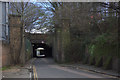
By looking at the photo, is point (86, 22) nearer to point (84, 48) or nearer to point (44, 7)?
point (84, 48)

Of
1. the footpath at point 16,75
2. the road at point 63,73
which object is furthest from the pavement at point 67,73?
the footpath at point 16,75

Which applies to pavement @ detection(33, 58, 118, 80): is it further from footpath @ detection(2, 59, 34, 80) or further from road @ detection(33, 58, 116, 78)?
footpath @ detection(2, 59, 34, 80)

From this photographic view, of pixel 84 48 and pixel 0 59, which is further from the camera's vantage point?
pixel 84 48

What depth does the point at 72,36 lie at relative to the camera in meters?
25.8

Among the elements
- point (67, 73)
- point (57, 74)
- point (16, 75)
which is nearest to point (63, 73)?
point (67, 73)

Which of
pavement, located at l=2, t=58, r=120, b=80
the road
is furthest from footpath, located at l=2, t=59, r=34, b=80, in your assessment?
the road

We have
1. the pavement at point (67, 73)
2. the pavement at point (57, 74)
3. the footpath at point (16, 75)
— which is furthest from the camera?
the pavement at point (67, 73)

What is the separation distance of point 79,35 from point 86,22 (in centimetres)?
553

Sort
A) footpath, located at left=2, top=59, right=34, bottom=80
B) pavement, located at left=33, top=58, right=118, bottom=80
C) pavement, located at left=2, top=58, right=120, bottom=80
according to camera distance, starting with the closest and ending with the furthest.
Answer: footpath, located at left=2, top=59, right=34, bottom=80 < pavement, located at left=2, top=58, right=120, bottom=80 < pavement, located at left=33, top=58, right=118, bottom=80

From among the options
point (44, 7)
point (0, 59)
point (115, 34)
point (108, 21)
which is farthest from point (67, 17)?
point (0, 59)

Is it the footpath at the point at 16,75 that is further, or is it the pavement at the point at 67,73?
the pavement at the point at 67,73

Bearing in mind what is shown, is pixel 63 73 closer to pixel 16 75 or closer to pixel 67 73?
pixel 67 73

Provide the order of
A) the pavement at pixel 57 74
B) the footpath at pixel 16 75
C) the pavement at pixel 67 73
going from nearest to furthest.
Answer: the footpath at pixel 16 75, the pavement at pixel 57 74, the pavement at pixel 67 73

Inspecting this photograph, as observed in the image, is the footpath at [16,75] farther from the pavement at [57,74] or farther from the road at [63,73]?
the road at [63,73]
